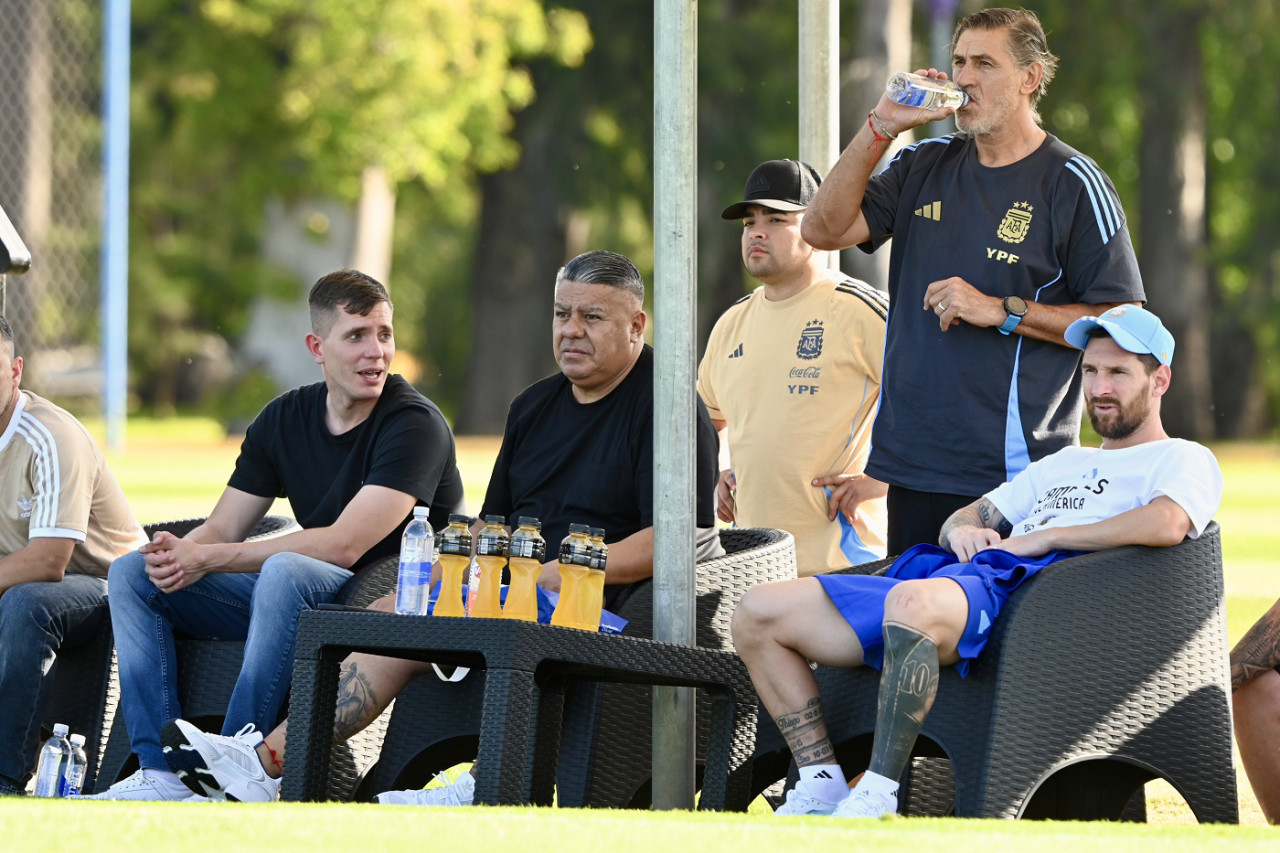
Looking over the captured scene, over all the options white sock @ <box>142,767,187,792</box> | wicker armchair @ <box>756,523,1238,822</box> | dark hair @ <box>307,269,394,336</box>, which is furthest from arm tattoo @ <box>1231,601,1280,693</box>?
white sock @ <box>142,767,187,792</box>

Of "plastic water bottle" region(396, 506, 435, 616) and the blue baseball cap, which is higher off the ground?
the blue baseball cap

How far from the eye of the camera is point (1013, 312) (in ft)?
15.1

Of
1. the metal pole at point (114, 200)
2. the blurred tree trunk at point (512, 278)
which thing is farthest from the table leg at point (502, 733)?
the blurred tree trunk at point (512, 278)

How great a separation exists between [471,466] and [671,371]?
51.3 ft

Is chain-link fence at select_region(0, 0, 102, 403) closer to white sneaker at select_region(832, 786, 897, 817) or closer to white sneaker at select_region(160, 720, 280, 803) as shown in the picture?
white sneaker at select_region(160, 720, 280, 803)

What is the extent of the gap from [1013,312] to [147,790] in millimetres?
2432

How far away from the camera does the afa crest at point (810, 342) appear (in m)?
5.77

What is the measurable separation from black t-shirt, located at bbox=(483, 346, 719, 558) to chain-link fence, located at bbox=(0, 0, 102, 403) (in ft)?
51.0

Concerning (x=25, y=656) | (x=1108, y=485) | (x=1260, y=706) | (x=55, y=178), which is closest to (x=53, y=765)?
(x=25, y=656)

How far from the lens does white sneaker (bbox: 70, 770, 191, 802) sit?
179 inches

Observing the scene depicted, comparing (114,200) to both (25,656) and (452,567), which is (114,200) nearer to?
(25,656)

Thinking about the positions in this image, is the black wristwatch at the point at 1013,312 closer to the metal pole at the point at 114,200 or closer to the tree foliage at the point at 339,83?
the metal pole at the point at 114,200

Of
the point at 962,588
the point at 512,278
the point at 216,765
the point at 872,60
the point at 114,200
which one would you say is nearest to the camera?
the point at 962,588

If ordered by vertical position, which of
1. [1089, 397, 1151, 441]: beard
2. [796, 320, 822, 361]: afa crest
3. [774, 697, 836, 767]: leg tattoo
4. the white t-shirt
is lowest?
[774, 697, 836, 767]: leg tattoo
